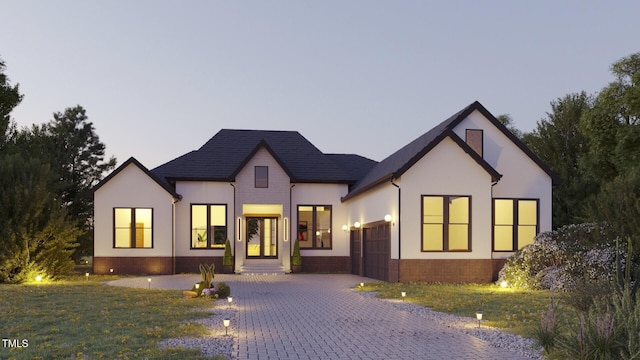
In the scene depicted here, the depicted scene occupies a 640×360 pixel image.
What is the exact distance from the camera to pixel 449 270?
69.9 feet

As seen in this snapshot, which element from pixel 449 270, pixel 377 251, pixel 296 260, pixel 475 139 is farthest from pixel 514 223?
pixel 296 260

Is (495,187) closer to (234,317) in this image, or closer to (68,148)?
(234,317)

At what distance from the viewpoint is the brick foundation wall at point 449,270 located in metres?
21.0

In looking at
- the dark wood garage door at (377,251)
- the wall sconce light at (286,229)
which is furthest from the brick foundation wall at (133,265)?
the dark wood garage door at (377,251)

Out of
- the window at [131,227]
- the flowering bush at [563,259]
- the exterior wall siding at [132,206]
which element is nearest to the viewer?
the flowering bush at [563,259]

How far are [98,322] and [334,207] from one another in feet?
61.9

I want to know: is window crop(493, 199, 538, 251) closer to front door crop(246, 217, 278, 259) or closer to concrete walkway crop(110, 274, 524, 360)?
concrete walkway crop(110, 274, 524, 360)

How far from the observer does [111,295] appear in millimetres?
16609

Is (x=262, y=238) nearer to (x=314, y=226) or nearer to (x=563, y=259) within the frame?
(x=314, y=226)

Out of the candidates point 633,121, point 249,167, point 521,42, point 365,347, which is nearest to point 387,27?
point 521,42

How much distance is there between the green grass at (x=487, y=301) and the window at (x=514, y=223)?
10.9 feet

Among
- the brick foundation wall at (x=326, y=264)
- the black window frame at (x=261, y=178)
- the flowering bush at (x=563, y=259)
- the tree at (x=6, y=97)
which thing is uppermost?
the tree at (x=6, y=97)

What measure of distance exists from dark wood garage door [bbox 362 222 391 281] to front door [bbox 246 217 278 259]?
5.51 meters

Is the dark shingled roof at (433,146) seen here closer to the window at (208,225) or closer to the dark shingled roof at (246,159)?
the dark shingled roof at (246,159)
